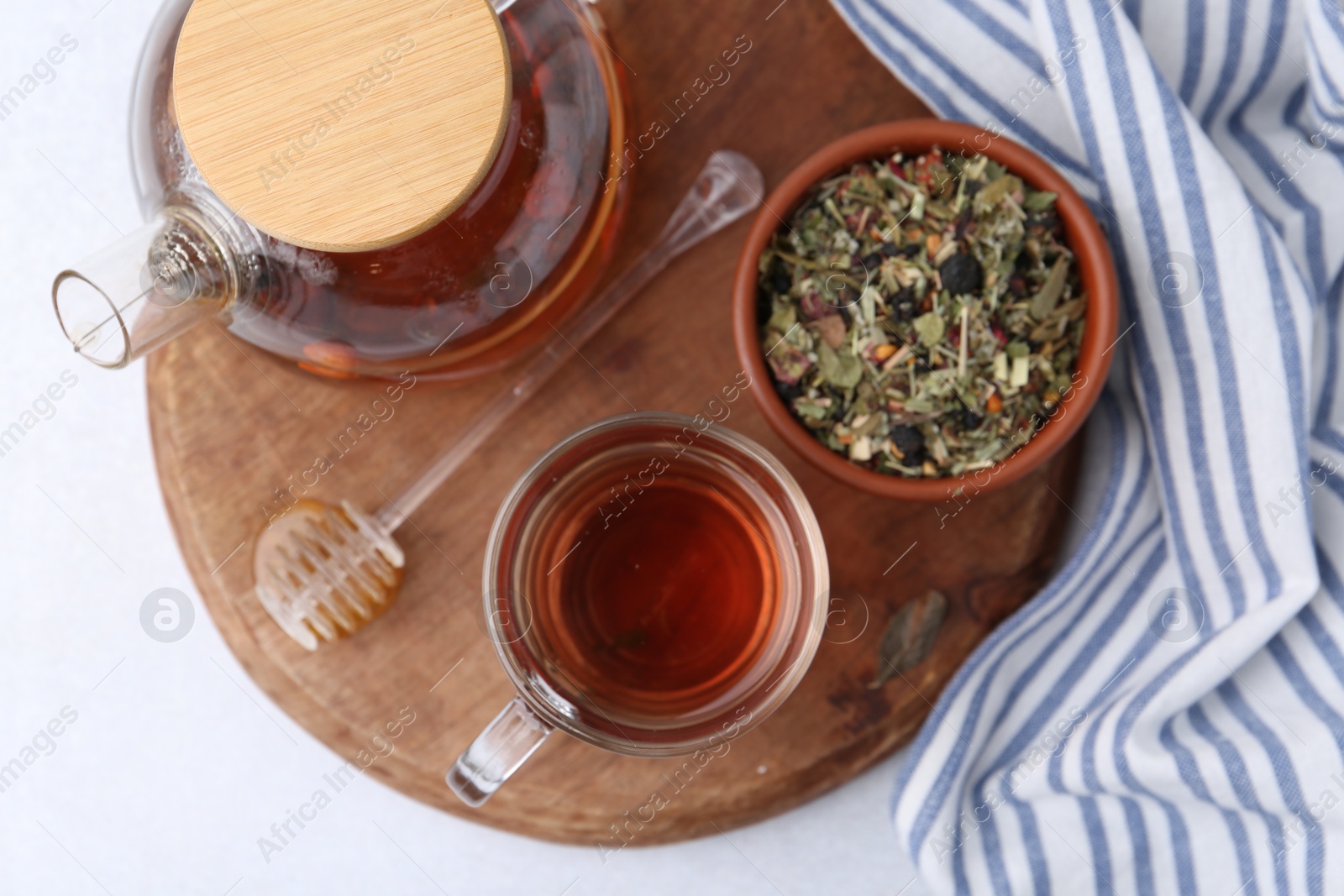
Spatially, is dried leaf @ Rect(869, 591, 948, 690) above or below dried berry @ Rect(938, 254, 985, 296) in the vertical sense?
below

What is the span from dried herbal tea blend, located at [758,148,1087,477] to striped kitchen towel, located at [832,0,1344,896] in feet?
0.33

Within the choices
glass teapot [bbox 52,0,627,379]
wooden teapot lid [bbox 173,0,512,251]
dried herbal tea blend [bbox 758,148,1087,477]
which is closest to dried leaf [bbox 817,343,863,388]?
dried herbal tea blend [bbox 758,148,1087,477]

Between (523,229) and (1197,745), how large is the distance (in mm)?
745

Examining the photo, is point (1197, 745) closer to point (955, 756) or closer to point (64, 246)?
point (955, 756)

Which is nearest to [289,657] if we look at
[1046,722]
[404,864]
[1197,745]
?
[404,864]

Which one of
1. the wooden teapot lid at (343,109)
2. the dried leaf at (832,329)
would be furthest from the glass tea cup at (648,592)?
the wooden teapot lid at (343,109)

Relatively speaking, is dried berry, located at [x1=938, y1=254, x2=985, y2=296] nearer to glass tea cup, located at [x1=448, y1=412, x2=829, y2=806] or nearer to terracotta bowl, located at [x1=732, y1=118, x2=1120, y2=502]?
terracotta bowl, located at [x1=732, y1=118, x2=1120, y2=502]

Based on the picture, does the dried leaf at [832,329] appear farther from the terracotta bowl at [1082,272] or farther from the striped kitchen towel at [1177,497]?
the striped kitchen towel at [1177,497]

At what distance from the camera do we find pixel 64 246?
1139 mm

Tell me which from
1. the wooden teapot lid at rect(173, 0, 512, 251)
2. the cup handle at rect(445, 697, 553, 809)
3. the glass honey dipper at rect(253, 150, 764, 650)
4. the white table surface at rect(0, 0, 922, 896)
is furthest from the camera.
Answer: the white table surface at rect(0, 0, 922, 896)

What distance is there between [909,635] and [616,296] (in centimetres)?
41

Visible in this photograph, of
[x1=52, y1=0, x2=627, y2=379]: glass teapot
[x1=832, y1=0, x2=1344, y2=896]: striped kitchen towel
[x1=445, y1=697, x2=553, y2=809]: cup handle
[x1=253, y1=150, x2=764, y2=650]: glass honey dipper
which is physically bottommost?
[x1=832, y1=0, x2=1344, y2=896]: striped kitchen towel

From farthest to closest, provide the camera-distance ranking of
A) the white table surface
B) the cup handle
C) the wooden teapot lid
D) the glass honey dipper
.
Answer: the white table surface < the glass honey dipper < the cup handle < the wooden teapot lid

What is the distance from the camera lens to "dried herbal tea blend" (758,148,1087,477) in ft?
2.66
